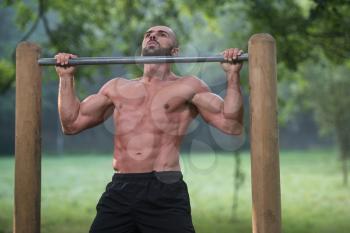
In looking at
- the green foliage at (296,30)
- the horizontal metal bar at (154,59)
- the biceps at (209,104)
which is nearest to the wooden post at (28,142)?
the horizontal metal bar at (154,59)

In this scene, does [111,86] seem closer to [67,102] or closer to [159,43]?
[67,102]

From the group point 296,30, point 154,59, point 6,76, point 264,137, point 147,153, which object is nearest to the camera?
point 264,137

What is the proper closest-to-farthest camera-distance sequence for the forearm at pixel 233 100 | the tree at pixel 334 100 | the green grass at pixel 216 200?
the forearm at pixel 233 100 → the green grass at pixel 216 200 → the tree at pixel 334 100

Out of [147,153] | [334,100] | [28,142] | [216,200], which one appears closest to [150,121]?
[147,153]

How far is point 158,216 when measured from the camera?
312 centimetres

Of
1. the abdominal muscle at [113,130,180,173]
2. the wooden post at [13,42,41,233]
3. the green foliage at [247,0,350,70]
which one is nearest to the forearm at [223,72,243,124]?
the abdominal muscle at [113,130,180,173]

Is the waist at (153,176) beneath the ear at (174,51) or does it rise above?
beneath

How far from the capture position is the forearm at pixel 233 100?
303 centimetres

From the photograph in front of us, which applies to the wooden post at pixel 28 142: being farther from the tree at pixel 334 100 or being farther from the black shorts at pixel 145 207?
the tree at pixel 334 100

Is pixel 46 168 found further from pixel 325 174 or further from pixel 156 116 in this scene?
pixel 156 116

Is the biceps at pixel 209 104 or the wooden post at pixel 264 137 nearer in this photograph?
the wooden post at pixel 264 137

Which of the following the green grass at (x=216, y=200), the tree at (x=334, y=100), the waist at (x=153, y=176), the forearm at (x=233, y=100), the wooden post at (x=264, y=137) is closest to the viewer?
the wooden post at (x=264, y=137)

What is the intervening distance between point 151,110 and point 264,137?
0.73m

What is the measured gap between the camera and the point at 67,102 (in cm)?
330
